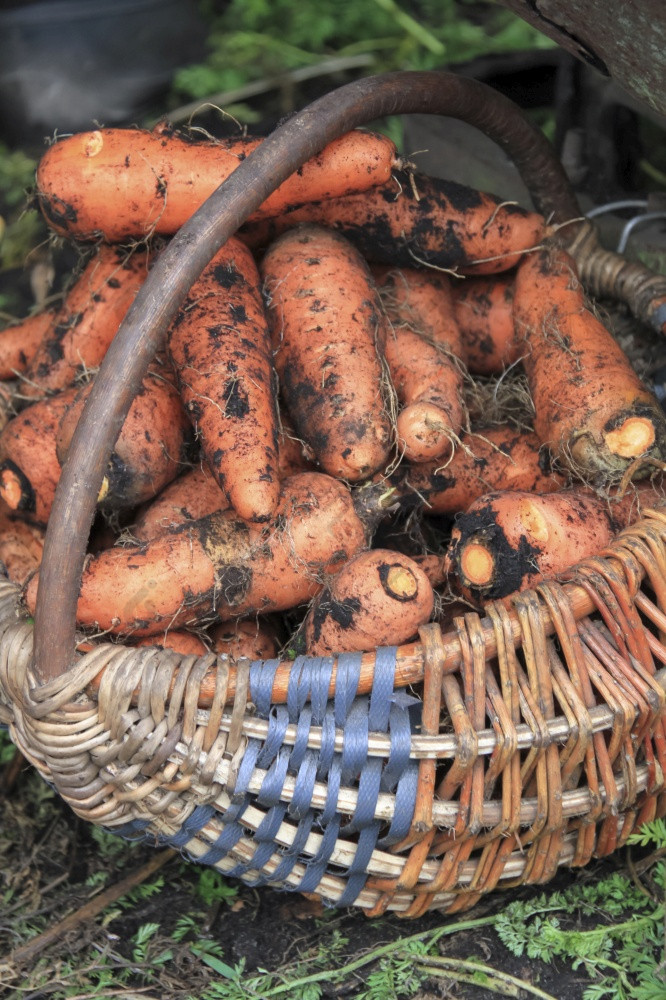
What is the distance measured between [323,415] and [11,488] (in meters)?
0.44

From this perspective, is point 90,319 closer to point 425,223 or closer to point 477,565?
point 425,223

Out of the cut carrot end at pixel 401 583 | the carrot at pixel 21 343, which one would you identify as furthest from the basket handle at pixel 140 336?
the carrot at pixel 21 343

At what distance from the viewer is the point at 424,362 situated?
4.58ft

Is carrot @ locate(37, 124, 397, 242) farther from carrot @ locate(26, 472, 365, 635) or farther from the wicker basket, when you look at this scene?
carrot @ locate(26, 472, 365, 635)

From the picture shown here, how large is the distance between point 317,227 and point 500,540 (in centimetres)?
57

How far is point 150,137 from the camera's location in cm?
137

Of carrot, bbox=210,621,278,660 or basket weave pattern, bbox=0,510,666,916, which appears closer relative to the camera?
basket weave pattern, bbox=0,510,666,916

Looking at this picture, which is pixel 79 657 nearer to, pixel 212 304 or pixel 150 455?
pixel 150 455

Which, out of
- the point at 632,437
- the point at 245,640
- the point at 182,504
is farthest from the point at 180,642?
the point at 632,437

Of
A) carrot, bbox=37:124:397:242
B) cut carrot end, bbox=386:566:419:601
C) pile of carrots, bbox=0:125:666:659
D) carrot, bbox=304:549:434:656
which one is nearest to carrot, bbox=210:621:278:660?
pile of carrots, bbox=0:125:666:659

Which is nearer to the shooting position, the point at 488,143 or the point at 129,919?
the point at 129,919

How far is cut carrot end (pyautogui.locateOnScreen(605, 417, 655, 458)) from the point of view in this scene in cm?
122

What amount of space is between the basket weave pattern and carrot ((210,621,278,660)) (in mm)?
231

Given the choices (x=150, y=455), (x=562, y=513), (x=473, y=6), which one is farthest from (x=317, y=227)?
(x=473, y=6)
